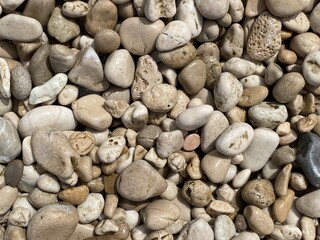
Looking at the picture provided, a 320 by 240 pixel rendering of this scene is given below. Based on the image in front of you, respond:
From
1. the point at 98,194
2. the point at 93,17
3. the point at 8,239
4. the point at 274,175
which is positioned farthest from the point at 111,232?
the point at 93,17

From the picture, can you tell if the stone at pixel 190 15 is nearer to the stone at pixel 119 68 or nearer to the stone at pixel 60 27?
the stone at pixel 119 68

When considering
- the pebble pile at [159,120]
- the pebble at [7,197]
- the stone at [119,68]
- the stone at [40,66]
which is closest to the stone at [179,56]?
the pebble pile at [159,120]

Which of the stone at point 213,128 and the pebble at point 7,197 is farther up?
the stone at point 213,128

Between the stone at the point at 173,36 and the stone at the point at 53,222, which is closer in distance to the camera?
the stone at the point at 53,222

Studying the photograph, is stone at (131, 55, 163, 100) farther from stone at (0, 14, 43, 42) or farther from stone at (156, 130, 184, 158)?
stone at (0, 14, 43, 42)

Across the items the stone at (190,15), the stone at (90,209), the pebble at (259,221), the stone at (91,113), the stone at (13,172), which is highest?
the stone at (190,15)
